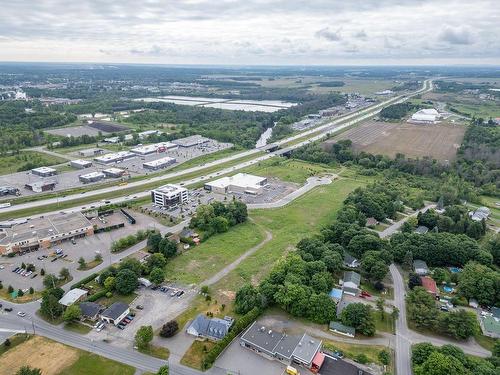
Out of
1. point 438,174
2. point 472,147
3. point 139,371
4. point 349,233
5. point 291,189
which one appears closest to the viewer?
point 139,371

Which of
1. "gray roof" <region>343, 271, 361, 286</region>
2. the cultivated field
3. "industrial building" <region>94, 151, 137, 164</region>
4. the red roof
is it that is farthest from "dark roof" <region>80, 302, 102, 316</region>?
the cultivated field

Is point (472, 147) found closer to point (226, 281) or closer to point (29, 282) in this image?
point (226, 281)

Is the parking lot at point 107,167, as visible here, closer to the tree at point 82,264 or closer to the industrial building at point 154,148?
the industrial building at point 154,148

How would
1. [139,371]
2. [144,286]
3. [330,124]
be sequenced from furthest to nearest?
[330,124] < [144,286] < [139,371]

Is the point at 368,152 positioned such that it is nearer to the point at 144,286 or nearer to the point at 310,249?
the point at 310,249

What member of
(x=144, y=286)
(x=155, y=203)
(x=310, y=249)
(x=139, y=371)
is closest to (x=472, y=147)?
(x=310, y=249)

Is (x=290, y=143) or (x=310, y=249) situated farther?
(x=290, y=143)

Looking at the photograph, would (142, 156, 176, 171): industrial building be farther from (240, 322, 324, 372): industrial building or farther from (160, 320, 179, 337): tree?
(240, 322, 324, 372): industrial building

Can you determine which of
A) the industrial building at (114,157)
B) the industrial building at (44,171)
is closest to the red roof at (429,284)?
the industrial building at (114,157)
